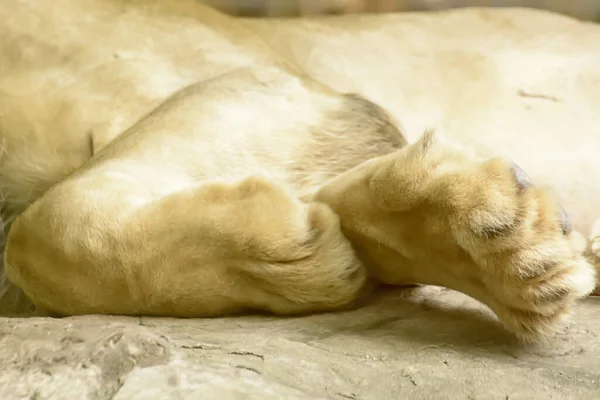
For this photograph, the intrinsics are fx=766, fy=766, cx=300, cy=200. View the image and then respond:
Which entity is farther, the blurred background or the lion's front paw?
the blurred background

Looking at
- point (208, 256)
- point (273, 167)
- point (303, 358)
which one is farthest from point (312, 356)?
point (273, 167)

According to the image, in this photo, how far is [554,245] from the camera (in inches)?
33.9

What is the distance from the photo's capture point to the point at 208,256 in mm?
1003

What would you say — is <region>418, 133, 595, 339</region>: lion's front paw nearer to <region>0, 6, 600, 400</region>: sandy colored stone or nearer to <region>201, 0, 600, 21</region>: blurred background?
<region>0, 6, 600, 400</region>: sandy colored stone

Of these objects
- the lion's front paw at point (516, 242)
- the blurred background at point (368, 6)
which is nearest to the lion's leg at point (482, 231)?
the lion's front paw at point (516, 242)

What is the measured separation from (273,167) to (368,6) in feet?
2.61

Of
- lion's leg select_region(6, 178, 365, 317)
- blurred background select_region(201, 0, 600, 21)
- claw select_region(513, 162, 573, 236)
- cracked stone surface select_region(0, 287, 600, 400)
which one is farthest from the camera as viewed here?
blurred background select_region(201, 0, 600, 21)

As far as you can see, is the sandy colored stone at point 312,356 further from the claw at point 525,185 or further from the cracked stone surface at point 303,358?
the claw at point 525,185

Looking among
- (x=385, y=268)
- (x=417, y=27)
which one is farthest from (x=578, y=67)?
(x=385, y=268)

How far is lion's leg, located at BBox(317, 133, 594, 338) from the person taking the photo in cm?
85

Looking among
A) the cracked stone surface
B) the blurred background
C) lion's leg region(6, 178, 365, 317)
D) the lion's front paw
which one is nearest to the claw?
the lion's front paw

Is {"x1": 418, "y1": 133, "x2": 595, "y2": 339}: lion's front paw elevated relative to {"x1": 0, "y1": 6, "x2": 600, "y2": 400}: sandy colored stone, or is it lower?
elevated

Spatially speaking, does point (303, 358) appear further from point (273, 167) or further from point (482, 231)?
point (273, 167)

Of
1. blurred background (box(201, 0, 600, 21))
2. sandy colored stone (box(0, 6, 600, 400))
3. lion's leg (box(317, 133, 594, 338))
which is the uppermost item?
lion's leg (box(317, 133, 594, 338))
